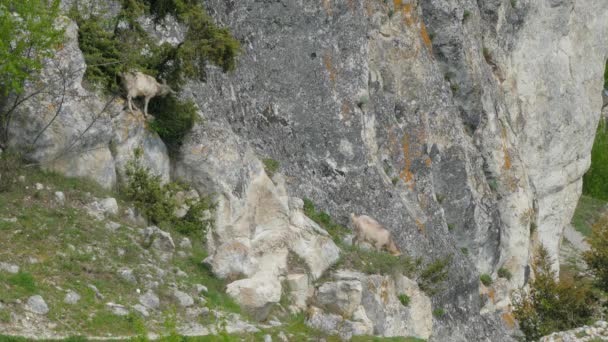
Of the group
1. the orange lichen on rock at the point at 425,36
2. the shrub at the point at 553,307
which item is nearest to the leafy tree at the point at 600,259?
the shrub at the point at 553,307

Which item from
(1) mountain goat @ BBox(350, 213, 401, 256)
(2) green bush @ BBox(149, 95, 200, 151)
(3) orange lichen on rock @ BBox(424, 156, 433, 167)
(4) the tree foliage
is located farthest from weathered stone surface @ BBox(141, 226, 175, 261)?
(3) orange lichen on rock @ BBox(424, 156, 433, 167)

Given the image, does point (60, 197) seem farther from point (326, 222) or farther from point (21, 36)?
point (326, 222)

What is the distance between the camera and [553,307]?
26.4 metres

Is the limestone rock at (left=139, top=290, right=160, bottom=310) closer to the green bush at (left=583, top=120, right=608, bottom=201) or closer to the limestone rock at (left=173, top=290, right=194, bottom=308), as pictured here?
the limestone rock at (left=173, top=290, right=194, bottom=308)

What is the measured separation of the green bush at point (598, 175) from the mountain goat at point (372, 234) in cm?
5131

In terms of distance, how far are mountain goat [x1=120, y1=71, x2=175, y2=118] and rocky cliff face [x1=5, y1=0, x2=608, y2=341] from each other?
0.51 meters

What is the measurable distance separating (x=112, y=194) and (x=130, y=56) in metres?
3.27

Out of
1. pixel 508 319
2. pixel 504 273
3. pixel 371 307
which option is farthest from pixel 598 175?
pixel 371 307

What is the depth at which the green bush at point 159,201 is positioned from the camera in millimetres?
18031

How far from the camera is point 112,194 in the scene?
17.6m

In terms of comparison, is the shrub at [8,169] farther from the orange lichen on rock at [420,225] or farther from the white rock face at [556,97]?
the white rock face at [556,97]

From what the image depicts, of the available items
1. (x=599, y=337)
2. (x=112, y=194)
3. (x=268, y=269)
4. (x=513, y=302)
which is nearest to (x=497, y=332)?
(x=513, y=302)

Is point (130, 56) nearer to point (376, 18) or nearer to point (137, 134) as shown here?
point (137, 134)

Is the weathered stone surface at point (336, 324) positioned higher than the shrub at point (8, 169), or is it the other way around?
the shrub at point (8, 169)
